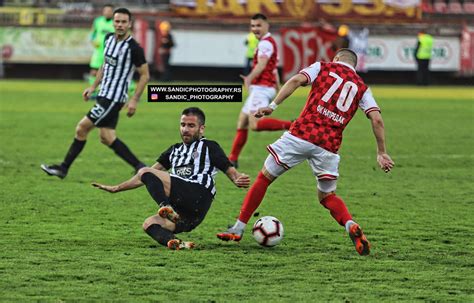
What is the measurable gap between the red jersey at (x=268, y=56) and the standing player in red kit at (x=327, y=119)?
557 cm

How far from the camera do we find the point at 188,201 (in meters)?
8.98

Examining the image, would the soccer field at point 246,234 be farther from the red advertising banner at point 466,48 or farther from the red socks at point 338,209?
the red advertising banner at point 466,48

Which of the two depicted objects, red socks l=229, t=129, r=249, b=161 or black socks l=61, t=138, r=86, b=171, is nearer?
black socks l=61, t=138, r=86, b=171

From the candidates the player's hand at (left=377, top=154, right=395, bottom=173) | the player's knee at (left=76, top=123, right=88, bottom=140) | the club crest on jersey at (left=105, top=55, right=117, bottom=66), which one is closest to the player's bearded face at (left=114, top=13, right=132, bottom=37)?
the club crest on jersey at (left=105, top=55, right=117, bottom=66)

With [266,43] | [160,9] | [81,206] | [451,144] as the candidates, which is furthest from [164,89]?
[160,9]

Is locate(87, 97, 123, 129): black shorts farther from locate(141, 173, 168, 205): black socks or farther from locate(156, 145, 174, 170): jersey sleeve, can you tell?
locate(141, 173, 168, 205): black socks

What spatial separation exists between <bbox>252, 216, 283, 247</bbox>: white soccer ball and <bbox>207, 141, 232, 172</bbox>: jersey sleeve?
1.94ft

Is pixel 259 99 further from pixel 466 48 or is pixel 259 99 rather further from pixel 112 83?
pixel 466 48

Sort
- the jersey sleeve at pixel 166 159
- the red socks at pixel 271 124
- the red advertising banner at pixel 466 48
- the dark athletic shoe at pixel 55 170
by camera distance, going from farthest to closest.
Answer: the red advertising banner at pixel 466 48
the red socks at pixel 271 124
the dark athletic shoe at pixel 55 170
the jersey sleeve at pixel 166 159

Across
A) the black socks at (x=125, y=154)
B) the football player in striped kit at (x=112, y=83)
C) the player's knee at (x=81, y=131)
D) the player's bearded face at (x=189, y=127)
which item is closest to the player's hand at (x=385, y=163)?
the player's bearded face at (x=189, y=127)

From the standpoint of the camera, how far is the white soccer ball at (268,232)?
29.8 ft

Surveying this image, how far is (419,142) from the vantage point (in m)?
19.4

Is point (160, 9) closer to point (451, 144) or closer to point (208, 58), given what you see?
point (208, 58)

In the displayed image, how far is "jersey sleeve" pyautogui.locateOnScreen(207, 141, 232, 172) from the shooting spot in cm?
898
